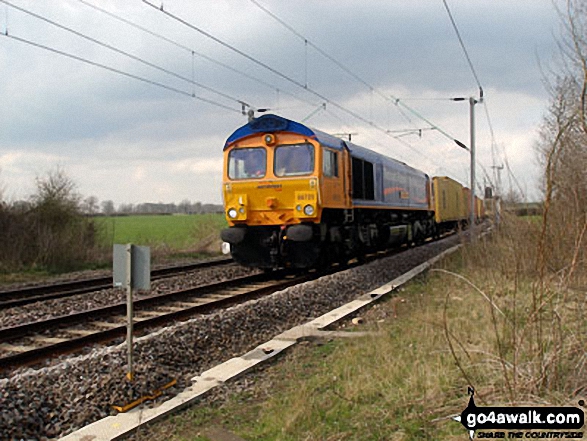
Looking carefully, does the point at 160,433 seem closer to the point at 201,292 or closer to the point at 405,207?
the point at 201,292

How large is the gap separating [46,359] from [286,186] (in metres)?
7.57

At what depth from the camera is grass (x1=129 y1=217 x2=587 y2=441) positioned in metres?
4.07

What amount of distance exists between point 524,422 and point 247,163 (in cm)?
1115

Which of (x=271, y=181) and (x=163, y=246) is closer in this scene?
(x=271, y=181)

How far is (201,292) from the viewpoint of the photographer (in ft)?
38.9

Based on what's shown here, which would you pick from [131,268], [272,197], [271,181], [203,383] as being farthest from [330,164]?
[203,383]

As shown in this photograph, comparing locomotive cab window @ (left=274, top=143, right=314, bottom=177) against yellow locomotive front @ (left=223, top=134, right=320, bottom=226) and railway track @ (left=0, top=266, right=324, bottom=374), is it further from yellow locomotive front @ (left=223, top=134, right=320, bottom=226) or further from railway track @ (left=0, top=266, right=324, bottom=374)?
railway track @ (left=0, top=266, right=324, bottom=374)

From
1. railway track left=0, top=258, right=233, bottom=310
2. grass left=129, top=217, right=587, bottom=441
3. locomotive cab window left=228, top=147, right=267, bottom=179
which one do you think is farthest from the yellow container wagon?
grass left=129, top=217, right=587, bottom=441

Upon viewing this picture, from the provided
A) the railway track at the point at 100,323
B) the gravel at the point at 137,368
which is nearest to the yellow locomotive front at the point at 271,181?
the railway track at the point at 100,323

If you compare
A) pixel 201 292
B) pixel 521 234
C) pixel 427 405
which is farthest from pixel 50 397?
pixel 201 292

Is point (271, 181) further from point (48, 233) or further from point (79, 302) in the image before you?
point (48, 233)

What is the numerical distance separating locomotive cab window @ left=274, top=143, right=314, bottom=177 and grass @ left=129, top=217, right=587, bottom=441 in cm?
696

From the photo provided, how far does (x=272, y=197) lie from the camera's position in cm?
1363

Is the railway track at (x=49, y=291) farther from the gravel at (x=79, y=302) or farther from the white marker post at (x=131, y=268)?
the white marker post at (x=131, y=268)
